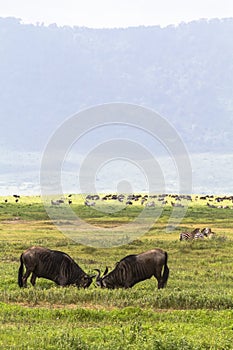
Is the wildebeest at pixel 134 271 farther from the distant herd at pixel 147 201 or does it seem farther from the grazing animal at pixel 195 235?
the distant herd at pixel 147 201

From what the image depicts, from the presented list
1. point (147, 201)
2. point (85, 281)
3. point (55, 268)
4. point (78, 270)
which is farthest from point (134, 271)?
point (147, 201)

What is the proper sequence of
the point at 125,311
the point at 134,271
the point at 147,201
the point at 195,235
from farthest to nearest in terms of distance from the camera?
the point at 147,201
the point at 195,235
the point at 134,271
the point at 125,311

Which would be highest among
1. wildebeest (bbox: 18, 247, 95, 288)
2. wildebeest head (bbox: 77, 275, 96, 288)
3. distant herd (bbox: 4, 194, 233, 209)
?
distant herd (bbox: 4, 194, 233, 209)

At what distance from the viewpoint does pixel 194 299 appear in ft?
63.1

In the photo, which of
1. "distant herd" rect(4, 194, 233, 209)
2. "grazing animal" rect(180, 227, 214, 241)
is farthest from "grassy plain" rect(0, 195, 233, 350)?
"distant herd" rect(4, 194, 233, 209)

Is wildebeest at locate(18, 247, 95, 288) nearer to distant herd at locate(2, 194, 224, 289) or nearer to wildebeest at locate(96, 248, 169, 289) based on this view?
distant herd at locate(2, 194, 224, 289)

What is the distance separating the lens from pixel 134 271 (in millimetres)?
22031

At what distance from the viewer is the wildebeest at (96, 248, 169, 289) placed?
21859 millimetres

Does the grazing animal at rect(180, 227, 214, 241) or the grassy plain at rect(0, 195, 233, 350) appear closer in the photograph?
the grassy plain at rect(0, 195, 233, 350)

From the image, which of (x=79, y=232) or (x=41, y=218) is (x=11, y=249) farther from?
(x=41, y=218)

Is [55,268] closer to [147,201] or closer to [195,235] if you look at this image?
[195,235]

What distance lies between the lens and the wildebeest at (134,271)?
21.9 meters

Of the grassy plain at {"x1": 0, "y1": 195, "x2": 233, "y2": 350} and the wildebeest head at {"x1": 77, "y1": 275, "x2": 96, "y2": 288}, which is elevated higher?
the wildebeest head at {"x1": 77, "y1": 275, "x2": 96, "y2": 288}

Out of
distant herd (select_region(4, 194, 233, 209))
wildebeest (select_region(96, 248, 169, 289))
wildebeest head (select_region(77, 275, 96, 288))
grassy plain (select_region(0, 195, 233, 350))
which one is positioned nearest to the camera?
grassy plain (select_region(0, 195, 233, 350))
